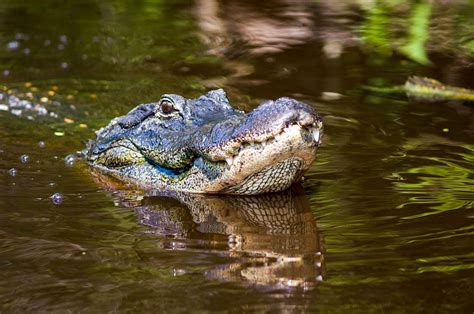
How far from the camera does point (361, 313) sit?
3.83 metres

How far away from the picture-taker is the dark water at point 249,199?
4184 mm

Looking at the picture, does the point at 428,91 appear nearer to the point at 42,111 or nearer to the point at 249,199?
the point at 249,199

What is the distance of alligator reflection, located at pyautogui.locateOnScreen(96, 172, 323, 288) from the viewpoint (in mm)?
4359

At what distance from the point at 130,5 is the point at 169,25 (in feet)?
4.01

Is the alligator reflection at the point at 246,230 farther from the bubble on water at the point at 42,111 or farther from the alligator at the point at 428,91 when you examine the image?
the alligator at the point at 428,91

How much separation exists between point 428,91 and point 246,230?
378 cm

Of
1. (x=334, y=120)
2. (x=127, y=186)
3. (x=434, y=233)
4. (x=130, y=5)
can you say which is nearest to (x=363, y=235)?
(x=434, y=233)

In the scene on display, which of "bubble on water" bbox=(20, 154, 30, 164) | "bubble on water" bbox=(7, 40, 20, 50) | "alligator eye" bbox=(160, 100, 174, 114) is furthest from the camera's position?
"bubble on water" bbox=(7, 40, 20, 50)

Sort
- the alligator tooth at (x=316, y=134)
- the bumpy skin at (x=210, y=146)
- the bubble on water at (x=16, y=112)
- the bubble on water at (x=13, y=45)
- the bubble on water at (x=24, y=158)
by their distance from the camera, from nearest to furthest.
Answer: the bumpy skin at (x=210, y=146)
the alligator tooth at (x=316, y=134)
the bubble on water at (x=24, y=158)
the bubble on water at (x=16, y=112)
the bubble on water at (x=13, y=45)

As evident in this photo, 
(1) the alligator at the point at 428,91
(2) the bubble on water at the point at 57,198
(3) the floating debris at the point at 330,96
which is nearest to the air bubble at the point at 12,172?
(2) the bubble on water at the point at 57,198

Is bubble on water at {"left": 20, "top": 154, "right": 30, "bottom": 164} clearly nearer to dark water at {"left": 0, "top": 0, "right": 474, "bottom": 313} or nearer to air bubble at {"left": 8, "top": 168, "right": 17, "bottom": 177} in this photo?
dark water at {"left": 0, "top": 0, "right": 474, "bottom": 313}

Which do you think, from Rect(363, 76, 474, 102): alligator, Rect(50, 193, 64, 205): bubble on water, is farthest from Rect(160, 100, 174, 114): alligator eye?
Rect(363, 76, 474, 102): alligator

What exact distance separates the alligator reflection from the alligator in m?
2.81

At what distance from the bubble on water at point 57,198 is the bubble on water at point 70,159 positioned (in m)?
0.99
